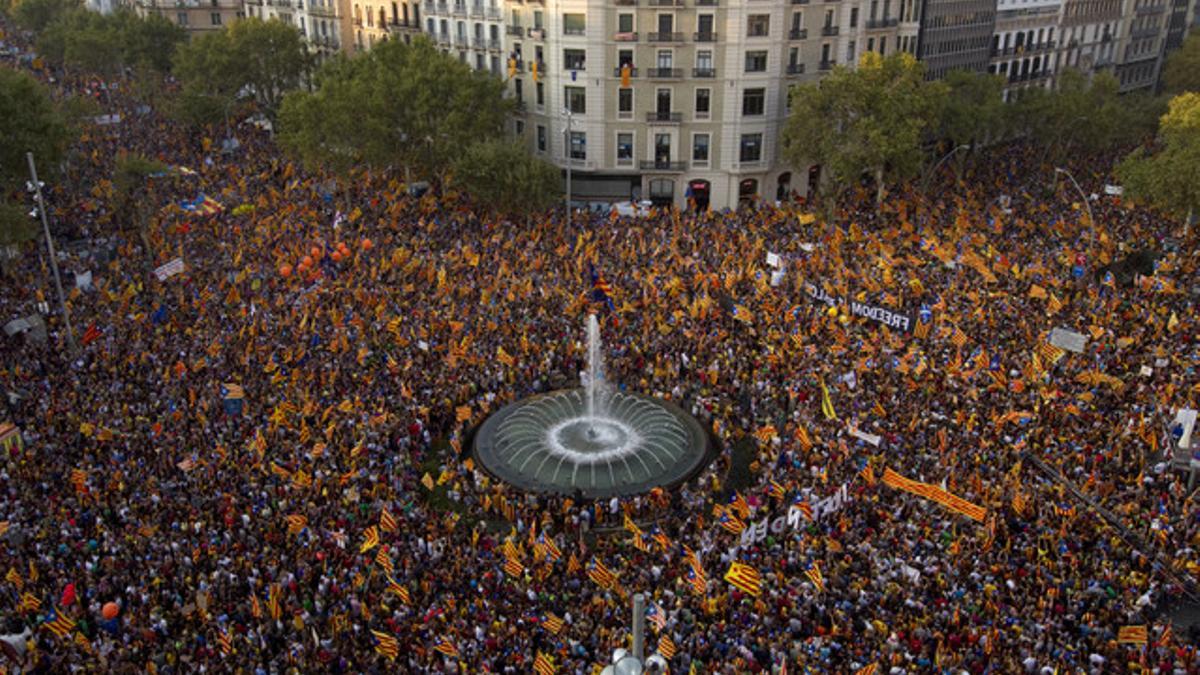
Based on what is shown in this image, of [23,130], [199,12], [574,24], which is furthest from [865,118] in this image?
[199,12]

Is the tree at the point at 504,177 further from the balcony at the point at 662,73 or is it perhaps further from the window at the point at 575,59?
the balcony at the point at 662,73

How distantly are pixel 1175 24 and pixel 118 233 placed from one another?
122649mm

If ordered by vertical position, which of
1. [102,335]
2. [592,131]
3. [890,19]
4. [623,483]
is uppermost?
[890,19]

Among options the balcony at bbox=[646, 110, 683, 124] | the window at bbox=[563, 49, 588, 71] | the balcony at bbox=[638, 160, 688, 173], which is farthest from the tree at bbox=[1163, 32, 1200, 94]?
the window at bbox=[563, 49, 588, 71]

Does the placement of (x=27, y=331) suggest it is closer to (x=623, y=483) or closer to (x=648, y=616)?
(x=623, y=483)

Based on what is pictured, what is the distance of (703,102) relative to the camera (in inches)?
2581

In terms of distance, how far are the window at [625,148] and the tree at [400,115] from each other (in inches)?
352

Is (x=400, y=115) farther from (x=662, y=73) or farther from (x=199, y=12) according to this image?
(x=199, y=12)

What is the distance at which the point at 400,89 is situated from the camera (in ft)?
202

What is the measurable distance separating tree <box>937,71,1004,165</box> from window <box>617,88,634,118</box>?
22.4 meters

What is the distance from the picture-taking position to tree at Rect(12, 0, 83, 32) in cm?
12344

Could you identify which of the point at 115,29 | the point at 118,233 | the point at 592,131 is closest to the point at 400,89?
the point at 592,131

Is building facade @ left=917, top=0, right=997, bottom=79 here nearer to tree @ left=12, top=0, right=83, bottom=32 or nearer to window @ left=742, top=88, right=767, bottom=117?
window @ left=742, top=88, right=767, bottom=117

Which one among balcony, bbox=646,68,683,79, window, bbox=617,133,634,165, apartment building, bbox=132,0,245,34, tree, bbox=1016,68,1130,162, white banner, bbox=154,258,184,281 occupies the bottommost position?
white banner, bbox=154,258,184,281
